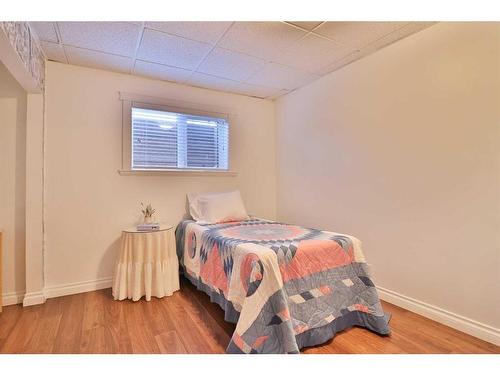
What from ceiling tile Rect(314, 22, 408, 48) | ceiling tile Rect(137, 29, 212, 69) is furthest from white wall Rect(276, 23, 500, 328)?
ceiling tile Rect(137, 29, 212, 69)

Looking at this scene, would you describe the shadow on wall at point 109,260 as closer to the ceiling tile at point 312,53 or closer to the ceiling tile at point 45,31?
the ceiling tile at point 45,31

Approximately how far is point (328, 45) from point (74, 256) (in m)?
3.10

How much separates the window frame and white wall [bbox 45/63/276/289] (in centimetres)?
6

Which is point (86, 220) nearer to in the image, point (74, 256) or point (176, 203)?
point (74, 256)

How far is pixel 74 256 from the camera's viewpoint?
2.47m

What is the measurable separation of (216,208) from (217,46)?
159cm

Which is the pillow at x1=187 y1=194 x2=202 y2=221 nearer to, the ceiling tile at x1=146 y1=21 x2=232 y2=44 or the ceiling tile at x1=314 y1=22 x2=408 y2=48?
the ceiling tile at x1=146 y1=21 x2=232 y2=44

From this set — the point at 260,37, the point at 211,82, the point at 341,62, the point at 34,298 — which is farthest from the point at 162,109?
the point at 34,298

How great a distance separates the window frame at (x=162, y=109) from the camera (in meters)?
2.69

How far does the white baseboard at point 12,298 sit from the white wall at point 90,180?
210mm

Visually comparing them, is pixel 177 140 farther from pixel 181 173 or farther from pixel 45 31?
pixel 45 31

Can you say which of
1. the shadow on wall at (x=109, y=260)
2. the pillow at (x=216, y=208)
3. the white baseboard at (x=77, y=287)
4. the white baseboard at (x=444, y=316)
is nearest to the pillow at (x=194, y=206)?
the pillow at (x=216, y=208)

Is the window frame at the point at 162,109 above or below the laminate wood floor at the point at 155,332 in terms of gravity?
above
